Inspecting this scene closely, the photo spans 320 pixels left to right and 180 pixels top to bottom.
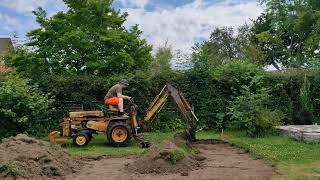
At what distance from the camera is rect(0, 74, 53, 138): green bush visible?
1650cm

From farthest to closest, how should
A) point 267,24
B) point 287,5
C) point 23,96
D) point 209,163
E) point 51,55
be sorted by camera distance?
point 267,24
point 287,5
point 51,55
point 23,96
point 209,163

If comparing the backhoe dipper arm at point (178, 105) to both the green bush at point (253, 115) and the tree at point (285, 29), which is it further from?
the tree at point (285, 29)

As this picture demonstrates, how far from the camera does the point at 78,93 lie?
63.3 ft

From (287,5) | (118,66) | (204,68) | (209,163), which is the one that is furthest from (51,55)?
(287,5)

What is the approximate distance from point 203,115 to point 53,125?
5.77 m

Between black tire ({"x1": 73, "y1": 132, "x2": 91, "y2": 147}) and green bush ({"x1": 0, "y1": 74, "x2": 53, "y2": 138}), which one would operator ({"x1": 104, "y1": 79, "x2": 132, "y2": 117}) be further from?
green bush ({"x1": 0, "y1": 74, "x2": 53, "y2": 138})

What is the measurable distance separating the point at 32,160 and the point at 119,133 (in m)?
4.90

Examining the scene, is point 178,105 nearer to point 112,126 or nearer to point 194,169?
point 112,126

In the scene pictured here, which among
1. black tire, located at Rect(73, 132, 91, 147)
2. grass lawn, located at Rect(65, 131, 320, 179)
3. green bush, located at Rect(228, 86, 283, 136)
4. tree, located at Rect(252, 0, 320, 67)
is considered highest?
tree, located at Rect(252, 0, 320, 67)

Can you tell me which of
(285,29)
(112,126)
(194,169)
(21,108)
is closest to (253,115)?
(112,126)

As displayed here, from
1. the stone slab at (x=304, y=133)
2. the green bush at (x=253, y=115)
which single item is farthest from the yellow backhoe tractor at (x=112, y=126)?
the stone slab at (x=304, y=133)

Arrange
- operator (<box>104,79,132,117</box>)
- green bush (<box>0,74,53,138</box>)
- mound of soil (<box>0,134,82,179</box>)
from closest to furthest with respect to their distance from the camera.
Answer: mound of soil (<box>0,134,82,179</box>) → operator (<box>104,79,132,117</box>) → green bush (<box>0,74,53,138</box>)

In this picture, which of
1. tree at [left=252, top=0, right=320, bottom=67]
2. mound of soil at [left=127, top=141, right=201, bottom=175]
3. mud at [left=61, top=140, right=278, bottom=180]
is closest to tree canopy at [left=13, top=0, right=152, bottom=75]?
mud at [left=61, top=140, right=278, bottom=180]

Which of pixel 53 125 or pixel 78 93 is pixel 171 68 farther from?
pixel 53 125
